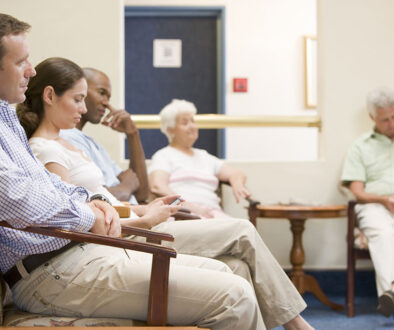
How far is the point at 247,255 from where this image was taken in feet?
6.89

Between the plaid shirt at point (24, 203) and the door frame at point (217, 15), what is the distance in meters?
4.00

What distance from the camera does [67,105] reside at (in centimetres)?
213

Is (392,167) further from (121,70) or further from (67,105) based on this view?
(67,105)

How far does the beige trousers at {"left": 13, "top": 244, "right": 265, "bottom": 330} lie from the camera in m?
1.55

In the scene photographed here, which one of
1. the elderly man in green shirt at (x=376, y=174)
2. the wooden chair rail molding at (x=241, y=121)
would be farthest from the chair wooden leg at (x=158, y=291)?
the wooden chair rail molding at (x=241, y=121)

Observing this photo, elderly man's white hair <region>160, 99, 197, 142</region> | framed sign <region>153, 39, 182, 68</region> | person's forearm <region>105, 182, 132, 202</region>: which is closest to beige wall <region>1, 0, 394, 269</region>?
elderly man's white hair <region>160, 99, 197, 142</region>

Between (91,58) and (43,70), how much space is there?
1.84 metres

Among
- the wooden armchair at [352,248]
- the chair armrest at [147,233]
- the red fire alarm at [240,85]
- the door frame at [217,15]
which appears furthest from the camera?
the red fire alarm at [240,85]

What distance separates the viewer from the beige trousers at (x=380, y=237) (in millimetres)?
3402

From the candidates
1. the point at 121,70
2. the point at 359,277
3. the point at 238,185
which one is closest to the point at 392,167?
the point at 359,277

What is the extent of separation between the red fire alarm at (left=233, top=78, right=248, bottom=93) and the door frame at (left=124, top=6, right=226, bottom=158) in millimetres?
129

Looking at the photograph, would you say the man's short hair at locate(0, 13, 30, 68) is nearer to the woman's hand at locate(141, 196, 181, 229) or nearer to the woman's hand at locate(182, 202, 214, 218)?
the woman's hand at locate(141, 196, 181, 229)

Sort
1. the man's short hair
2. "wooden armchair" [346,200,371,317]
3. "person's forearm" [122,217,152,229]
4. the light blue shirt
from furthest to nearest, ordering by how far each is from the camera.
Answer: "wooden armchair" [346,200,371,317], the light blue shirt, "person's forearm" [122,217,152,229], the man's short hair

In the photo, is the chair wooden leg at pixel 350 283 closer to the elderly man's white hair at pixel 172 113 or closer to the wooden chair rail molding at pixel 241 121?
the wooden chair rail molding at pixel 241 121
